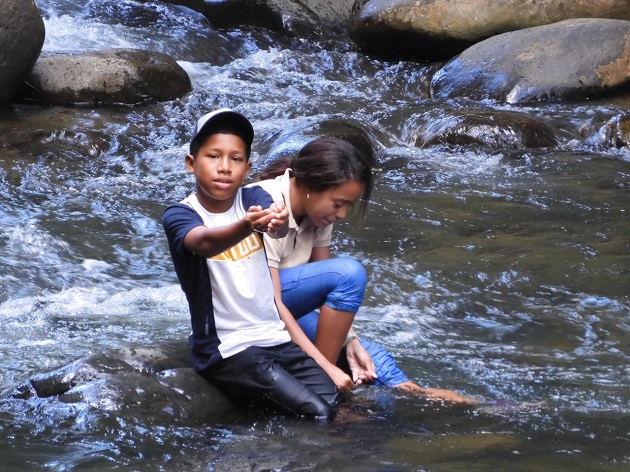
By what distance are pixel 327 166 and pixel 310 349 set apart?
2.12 ft

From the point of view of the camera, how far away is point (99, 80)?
934cm

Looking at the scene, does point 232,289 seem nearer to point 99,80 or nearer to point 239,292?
point 239,292

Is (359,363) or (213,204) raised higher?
(213,204)

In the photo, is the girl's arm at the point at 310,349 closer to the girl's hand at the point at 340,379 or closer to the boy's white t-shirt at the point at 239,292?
the girl's hand at the point at 340,379

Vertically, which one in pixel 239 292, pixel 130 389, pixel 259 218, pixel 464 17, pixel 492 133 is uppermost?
pixel 464 17

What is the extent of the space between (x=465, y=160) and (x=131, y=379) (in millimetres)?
5448

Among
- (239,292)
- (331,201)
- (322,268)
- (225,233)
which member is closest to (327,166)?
(331,201)

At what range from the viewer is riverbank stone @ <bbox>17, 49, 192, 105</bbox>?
924cm

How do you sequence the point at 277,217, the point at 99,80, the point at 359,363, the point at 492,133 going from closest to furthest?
1. the point at 277,217
2. the point at 359,363
3. the point at 492,133
4. the point at 99,80

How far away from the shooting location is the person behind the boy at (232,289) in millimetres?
2963

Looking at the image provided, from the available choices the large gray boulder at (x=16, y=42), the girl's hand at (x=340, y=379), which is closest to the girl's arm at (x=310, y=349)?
the girl's hand at (x=340, y=379)

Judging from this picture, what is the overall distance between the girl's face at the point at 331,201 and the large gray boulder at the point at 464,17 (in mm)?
8797

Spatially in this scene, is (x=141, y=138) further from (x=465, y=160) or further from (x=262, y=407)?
(x=262, y=407)

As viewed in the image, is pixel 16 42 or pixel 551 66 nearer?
pixel 16 42
